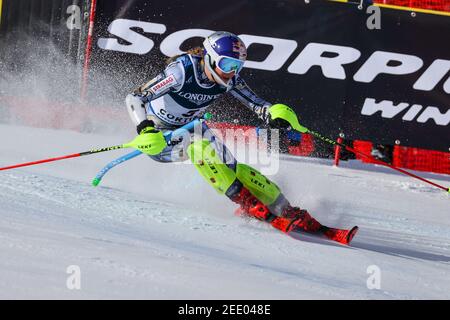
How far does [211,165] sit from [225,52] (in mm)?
937

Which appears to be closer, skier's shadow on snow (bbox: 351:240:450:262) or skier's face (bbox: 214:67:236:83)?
skier's shadow on snow (bbox: 351:240:450:262)

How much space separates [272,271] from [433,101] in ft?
20.3

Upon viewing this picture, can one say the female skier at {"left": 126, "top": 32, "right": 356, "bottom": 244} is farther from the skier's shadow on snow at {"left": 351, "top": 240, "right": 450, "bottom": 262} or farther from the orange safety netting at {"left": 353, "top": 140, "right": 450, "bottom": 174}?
the orange safety netting at {"left": 353, "top": 140, "right": 450, "bottom": 174}

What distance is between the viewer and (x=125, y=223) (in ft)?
17.5

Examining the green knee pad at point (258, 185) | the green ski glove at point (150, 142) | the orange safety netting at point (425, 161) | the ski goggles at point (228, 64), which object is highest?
the orange safety netting at point (425, 161)

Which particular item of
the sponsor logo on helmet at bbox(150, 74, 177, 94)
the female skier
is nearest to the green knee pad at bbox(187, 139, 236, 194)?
the female skier

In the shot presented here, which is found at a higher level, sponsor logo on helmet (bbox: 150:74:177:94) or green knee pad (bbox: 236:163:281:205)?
sponsor logo on helmet (bbox: 150:74:177:94)

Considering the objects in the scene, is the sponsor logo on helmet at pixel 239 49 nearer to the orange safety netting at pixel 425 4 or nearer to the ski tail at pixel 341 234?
the ski tail at pixel 341 234

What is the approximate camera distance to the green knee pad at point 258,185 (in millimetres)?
6172

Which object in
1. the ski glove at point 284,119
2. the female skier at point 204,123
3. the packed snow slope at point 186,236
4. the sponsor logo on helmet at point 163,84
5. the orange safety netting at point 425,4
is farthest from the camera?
the orange safety netting at point 425,4

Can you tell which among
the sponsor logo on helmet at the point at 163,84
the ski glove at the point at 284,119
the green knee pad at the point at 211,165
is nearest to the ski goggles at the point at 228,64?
the sponsor logo on helmet at the point at 163,84

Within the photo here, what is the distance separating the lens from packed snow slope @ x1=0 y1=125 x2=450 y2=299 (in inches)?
146
